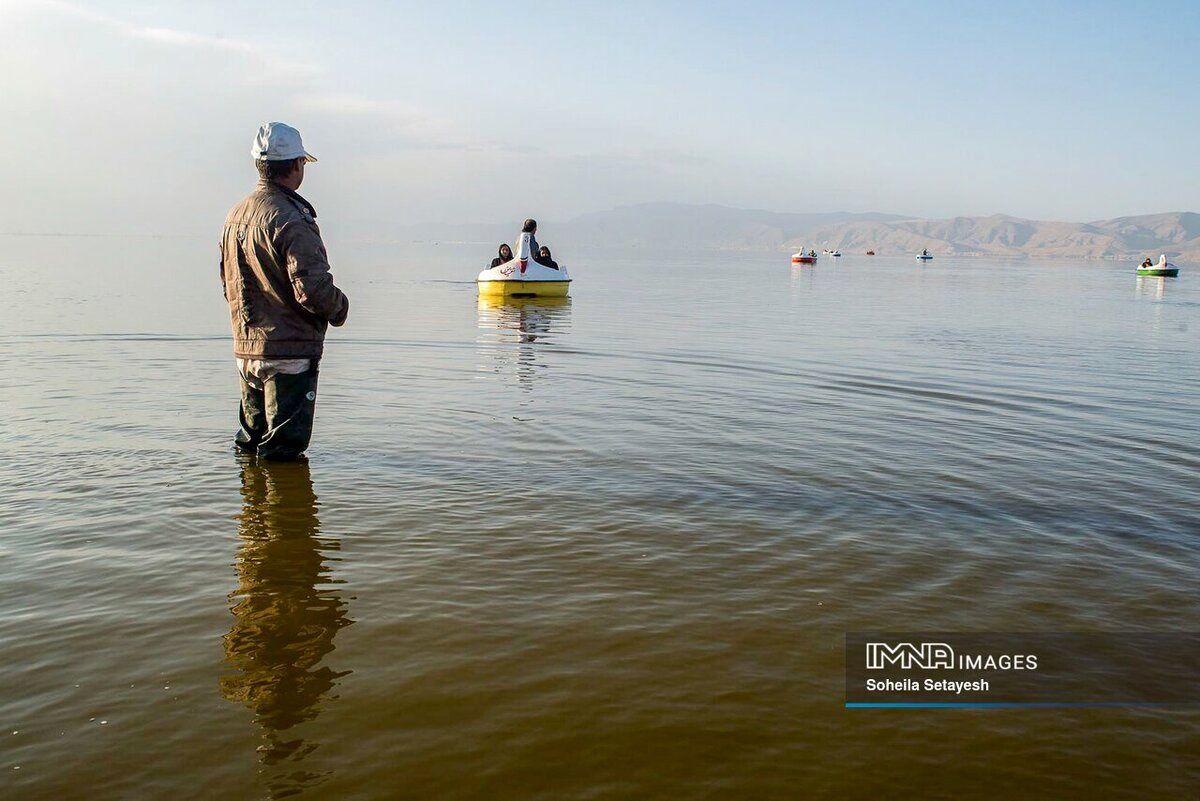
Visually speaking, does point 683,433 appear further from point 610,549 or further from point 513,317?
point 513,317

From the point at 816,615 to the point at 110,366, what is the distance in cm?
1308

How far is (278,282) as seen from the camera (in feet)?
24.0

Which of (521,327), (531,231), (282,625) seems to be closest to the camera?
(282,625)

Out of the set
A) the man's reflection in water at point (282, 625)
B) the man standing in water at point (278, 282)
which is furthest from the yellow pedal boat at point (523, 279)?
the man's reflection in water at point (282, 625)

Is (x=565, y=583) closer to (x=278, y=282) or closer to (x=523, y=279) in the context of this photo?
(x=278, y=282)

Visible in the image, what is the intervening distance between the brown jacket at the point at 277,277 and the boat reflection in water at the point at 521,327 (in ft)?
20.4

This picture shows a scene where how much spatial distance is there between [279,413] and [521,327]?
16.3 metres

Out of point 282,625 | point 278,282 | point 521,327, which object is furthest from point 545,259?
point 282,625

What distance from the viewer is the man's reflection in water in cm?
374

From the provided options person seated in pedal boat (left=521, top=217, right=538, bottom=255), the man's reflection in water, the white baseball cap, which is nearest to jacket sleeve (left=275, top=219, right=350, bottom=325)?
the white baseball cap

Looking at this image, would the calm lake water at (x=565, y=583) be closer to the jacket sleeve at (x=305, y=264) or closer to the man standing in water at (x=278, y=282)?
the man standing in water at (x=278, y=282)

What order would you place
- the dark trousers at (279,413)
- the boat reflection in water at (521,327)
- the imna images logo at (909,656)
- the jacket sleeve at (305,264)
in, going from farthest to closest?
1. the boat reflection in water at (521,327)
2. the dark trousers at (279,413)
3. the jacket sleeve at (305,264)
4. the imna images logo at (909,656)

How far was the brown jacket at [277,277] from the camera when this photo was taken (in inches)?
281

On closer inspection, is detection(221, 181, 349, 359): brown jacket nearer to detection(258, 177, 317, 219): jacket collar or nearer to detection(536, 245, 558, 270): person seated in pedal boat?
detection(258, 177, 317, 219): jacket collar
